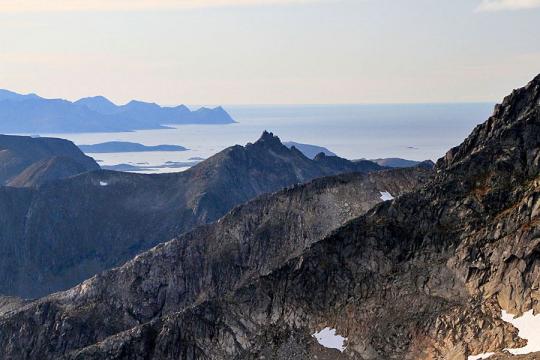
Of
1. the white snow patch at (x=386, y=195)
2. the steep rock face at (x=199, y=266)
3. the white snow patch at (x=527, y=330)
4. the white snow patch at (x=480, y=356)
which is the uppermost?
the white snow patch at (x=386, y=195)

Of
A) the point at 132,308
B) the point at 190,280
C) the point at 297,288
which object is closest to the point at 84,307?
the point at 132,308

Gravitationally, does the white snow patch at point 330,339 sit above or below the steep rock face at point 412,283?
below

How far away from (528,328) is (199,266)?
77.8m

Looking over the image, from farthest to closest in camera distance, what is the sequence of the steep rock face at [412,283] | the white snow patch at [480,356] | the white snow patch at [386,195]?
the white snow patch at [386,195] < the steep rock face at [412,283] < the white snow patch at [480,356]

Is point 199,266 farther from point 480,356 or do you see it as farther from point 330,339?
point 480,356

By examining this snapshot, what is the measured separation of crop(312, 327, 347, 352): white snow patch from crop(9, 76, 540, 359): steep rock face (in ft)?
2.47

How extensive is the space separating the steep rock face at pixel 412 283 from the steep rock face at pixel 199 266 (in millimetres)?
31392

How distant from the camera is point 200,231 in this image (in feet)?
489

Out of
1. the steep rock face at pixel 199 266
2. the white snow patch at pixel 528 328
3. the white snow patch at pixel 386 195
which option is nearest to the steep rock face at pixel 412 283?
the white snow patch at pixel 528 328

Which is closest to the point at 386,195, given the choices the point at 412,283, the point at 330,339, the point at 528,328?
the point at 412,283

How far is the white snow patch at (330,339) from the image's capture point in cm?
8481

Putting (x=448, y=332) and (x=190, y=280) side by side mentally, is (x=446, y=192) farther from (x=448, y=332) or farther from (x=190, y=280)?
(x=190, y=280)

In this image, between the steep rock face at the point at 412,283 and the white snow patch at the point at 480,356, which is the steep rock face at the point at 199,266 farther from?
the white snow patch at the point at 480,356

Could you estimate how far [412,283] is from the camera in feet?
285
